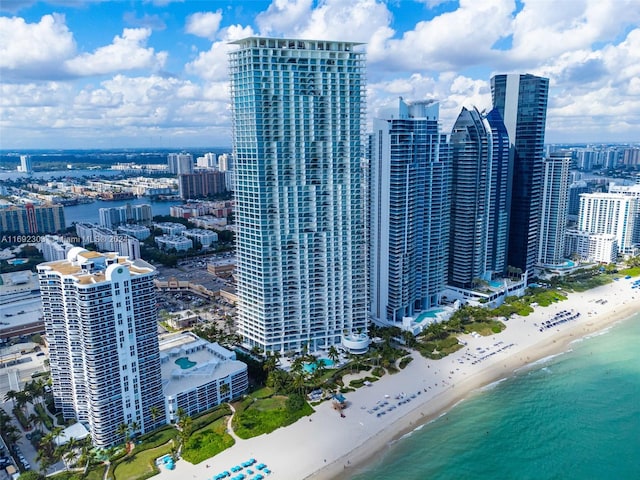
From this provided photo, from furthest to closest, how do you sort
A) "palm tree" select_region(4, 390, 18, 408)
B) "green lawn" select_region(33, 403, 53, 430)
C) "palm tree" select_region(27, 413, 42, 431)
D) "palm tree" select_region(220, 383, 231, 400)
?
"palm tree" select_region(220, 383, 231, 400)
"palm tree" select_region(4, 390, 18, 408)
"green lawn" select_region(33, 403, 53, 430)
"palm tree" select_region(27, 413, 42, 431)

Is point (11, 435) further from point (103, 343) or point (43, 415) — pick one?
point (103, 343)

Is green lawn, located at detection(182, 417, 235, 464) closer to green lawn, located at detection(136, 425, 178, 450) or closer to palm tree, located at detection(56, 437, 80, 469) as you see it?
green lawn, located at detection(136, 425, 178, 450)

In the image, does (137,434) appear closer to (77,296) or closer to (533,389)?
(77,296)

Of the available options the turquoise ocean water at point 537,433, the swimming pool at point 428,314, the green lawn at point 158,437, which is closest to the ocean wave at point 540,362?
the turquoise ocean water at point 537,433

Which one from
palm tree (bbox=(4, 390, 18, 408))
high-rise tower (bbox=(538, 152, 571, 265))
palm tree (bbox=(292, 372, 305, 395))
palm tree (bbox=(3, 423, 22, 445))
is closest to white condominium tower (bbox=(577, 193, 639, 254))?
high-rise tower (bbox=(538, 152, 571, 265))

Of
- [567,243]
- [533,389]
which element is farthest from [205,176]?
[533,389]

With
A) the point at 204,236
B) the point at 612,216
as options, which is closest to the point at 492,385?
the point at 612,216

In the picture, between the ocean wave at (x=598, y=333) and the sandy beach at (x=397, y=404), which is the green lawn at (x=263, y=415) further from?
the ocean wave at (x=598, y=333)

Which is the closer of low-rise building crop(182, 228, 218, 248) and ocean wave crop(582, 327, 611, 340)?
ocean wave crop(582, 327, 611, 340)
